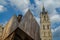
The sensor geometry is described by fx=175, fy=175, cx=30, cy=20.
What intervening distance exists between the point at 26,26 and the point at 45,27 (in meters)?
75.4

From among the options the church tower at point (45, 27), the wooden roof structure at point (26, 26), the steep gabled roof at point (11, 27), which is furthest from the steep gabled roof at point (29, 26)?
the church tower at point (45, 27)

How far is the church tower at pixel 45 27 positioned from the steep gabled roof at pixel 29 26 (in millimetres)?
71343

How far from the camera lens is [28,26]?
6258mm

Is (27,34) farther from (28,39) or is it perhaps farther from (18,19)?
(18,19)

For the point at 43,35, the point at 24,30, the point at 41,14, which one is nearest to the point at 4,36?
the point at 24,30

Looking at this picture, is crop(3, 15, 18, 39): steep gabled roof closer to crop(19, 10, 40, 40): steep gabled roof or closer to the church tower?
crop(19, 10, 40, 40): steep gabled roof

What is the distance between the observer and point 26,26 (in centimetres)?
620

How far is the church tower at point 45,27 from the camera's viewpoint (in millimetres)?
77938

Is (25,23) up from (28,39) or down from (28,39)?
up

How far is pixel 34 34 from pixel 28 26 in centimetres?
36

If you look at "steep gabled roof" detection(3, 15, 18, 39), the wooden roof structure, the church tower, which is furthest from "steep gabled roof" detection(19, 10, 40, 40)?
the church tower

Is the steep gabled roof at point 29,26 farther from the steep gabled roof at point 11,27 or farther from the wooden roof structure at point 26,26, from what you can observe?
the steep gabled roof at point 11,27

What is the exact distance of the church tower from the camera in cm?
7794

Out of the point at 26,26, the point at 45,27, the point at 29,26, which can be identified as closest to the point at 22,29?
the point at 26,26
